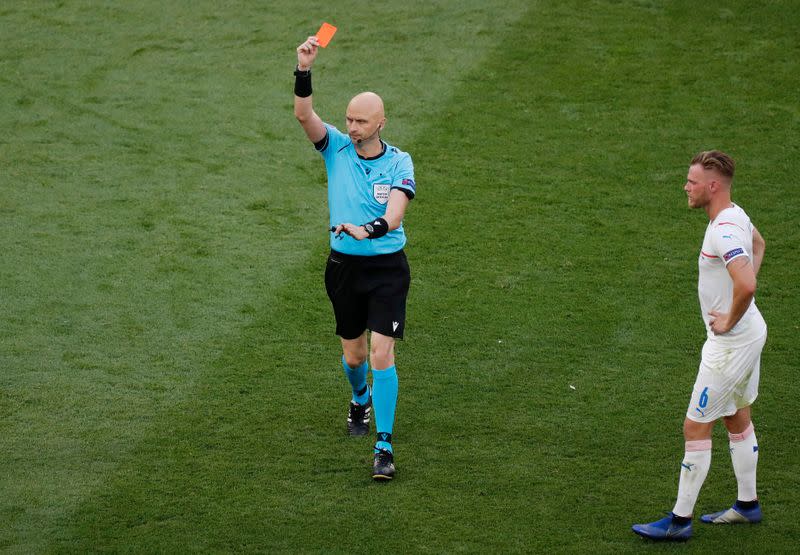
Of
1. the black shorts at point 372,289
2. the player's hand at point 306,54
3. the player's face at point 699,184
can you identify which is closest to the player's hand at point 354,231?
the black shorts at point 372,289

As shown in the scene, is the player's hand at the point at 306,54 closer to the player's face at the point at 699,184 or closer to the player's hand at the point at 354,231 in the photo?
the player's hand at the point at 354,231

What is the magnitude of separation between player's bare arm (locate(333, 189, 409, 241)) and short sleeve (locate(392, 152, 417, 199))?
1.3 inches

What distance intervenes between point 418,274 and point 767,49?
18.2ft

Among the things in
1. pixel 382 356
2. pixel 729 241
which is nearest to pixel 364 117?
pixel 382 356

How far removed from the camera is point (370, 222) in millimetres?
5973

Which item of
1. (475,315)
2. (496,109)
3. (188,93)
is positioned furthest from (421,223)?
(188,93)

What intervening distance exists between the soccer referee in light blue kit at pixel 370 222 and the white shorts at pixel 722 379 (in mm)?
1639

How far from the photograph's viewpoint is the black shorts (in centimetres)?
611

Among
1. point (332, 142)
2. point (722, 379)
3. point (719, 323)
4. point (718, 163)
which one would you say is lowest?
point (722, 379)

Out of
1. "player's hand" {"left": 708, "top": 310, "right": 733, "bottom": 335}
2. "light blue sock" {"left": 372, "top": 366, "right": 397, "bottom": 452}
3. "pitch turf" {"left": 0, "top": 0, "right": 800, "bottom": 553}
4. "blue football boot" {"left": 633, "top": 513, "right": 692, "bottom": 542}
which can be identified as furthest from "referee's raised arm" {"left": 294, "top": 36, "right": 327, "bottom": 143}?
"blue football boot" {"left": 633, "top": 513, "right": 692, "bottom": 542}

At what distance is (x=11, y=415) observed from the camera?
662cm

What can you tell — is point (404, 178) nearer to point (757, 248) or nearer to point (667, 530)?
point (757, 248)

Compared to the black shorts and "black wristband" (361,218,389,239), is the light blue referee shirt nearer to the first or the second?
the black shorts

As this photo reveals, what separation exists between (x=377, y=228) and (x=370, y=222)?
0.27 meters
